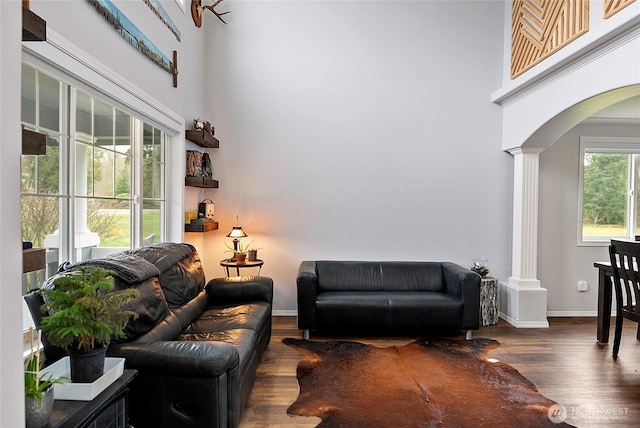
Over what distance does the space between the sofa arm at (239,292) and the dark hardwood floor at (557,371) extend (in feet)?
1.71

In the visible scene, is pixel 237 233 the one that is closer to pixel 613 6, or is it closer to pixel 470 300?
pixel 470 300

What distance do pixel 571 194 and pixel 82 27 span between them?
5126mm

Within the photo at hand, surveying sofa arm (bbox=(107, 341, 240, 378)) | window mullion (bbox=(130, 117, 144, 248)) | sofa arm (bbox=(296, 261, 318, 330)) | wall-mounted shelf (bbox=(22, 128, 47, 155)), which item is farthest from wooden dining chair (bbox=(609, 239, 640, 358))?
window mullion (bbox=(130, 117, 144, 248))

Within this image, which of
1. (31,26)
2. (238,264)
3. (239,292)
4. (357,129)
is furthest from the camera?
(357,129)

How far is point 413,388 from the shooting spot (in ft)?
9.36

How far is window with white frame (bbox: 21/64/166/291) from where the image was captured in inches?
81.7

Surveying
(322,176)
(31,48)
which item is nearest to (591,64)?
(322,176)

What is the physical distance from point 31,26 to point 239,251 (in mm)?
3535

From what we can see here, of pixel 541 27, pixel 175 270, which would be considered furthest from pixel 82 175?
pixel 541 27

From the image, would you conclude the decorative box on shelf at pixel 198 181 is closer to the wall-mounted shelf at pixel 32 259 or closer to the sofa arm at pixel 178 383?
the sofa arm at pixel 178 383

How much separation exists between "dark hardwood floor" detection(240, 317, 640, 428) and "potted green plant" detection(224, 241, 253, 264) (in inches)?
32.4

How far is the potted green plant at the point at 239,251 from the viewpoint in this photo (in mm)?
4367

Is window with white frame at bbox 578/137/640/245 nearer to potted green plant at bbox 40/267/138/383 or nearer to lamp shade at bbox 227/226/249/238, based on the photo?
lamp shade at bbox 227/226/249/238

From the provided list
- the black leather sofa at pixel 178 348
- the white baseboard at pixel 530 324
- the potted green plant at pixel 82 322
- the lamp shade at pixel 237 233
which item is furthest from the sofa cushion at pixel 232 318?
the white baseboard at pixel 530 324
